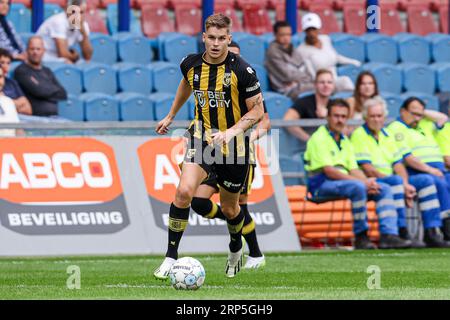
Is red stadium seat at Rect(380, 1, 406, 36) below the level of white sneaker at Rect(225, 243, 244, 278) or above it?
above

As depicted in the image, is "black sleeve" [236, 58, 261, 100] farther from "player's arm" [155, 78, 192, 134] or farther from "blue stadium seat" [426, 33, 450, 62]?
"blue stadium seat" [426, 33, 450, 62]

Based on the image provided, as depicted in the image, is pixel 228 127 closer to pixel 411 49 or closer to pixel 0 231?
pixel 0 231

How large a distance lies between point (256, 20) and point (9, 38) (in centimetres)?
605

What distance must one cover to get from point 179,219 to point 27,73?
6303mm

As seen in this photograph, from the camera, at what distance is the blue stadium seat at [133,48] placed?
18141 millimetres

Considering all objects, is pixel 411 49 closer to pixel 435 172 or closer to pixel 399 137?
pixel 399 137

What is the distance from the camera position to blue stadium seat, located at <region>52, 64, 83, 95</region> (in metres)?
16.9

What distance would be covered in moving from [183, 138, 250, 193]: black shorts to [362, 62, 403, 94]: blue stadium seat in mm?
8483

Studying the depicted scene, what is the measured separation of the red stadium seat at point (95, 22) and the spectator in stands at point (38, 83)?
4151mm

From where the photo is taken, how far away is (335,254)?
14.0 m

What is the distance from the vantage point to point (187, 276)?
9.36m

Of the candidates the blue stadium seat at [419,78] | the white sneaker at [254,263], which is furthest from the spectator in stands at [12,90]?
the blue stadium seat at [419,78]

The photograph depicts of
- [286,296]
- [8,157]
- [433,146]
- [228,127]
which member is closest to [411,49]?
[433,146]

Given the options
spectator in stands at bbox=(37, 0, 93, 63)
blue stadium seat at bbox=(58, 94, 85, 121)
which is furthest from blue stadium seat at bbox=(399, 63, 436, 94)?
blue stadium seat at bbox=(58, 94, 85, 121)
